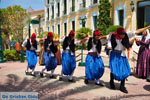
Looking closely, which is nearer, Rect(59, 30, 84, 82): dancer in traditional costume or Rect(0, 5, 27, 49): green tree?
Rect(59, 30, 84, 82): dancer in traditional costume

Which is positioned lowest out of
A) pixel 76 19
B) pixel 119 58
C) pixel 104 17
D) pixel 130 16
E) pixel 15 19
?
pixel 119 58

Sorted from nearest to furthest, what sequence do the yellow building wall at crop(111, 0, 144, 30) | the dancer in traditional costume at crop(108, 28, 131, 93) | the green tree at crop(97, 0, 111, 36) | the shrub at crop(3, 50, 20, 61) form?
the dancer in traditional costume at crop(108, 28, 131, 93) < the shrub at crop(3, 50, 20, 61) < the yellow building wall at crop(111, 0, 144, 30) < the green tree at crop(97, 0, 111, 36)

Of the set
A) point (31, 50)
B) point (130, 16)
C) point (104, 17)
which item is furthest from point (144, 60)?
point (104, 17)

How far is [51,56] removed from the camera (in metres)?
6.67

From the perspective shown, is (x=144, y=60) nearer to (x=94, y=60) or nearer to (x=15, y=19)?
(x=94, y=60)

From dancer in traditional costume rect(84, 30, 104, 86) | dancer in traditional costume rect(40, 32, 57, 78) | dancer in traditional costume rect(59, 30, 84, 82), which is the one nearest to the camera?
dancer in traditional costume rect(84, 30, 104, 86)

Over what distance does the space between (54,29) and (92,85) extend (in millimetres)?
26112

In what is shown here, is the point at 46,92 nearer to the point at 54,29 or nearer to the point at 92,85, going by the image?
the point at 92,85

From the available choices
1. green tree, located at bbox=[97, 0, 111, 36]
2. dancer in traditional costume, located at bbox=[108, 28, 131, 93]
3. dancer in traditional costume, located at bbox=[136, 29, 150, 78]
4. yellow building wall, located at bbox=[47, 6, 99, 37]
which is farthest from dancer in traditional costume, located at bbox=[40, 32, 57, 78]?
yellow building wall, located at bbox=[47, 6, 99, 37]

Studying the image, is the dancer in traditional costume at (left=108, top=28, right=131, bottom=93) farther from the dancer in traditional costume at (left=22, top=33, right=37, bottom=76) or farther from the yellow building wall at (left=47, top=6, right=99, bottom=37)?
the yellow building wall at (left=47, top=6, right=99, bottom=37)

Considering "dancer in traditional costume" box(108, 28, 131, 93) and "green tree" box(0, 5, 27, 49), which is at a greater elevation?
"green tree" box(0, 5, 27, 49)

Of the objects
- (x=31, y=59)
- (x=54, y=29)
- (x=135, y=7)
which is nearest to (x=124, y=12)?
(x=135, y=7)

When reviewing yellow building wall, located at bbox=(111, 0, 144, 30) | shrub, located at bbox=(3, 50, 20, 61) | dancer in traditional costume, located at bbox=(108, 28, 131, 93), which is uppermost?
yellow building wall, located at bbox=(111, 0, 144, 30)

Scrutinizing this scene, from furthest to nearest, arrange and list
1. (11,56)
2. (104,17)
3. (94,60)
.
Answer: (104,17) → (11,56) → (94,60)
